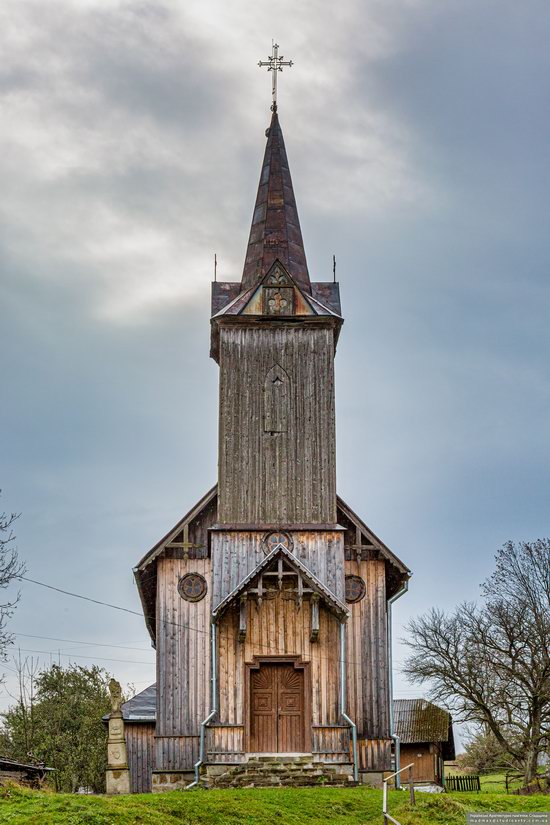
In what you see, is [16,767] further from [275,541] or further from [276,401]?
[276,401]

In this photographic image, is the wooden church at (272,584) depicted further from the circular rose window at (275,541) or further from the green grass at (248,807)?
the green grass at (248,807)

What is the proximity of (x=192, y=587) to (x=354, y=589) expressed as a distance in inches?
196

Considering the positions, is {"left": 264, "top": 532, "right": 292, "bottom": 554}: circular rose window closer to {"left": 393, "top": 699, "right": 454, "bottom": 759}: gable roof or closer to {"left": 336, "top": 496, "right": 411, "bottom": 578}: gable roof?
{"left": 336, "top": 496, "right": 411, "bottom": 578}: gable roof

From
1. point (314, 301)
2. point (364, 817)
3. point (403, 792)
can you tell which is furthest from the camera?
point (314, 301)

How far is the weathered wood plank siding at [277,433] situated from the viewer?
32.4 m

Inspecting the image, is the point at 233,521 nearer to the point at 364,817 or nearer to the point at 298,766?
the point at 298,766

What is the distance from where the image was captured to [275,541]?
105ft

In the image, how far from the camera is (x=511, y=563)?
46094mm

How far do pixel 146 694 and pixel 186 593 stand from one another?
950 cm

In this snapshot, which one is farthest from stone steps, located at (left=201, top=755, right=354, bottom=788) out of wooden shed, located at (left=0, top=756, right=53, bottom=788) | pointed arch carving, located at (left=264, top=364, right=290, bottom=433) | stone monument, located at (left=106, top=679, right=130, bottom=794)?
pointed arch carving, located at (left=264, top=364, right=290, bottom=433)

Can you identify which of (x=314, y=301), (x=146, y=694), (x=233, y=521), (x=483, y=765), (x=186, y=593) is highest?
(x=314, y=301)

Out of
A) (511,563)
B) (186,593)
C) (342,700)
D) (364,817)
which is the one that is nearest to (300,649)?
(342,700)

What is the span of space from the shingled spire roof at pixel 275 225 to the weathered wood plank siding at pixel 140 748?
15.8 m

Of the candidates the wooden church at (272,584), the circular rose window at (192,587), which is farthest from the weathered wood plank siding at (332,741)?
the circular rose window at (192,587)
